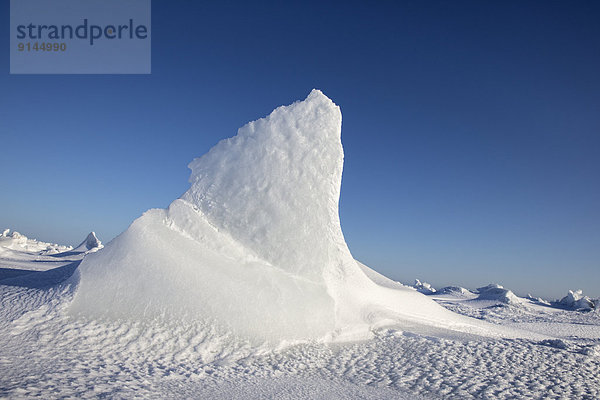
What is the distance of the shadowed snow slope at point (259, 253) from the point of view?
550 cm

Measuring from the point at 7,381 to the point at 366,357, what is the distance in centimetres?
430

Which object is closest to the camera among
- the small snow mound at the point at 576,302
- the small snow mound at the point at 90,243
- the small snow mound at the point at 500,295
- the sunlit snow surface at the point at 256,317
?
the sunlit snow surface at the point at 256,317

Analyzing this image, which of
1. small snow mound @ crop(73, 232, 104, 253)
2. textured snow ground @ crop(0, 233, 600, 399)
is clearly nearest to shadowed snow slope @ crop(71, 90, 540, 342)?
textured snow ground @ crop(0, 233, 600, 399)

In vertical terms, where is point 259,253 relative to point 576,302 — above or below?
above

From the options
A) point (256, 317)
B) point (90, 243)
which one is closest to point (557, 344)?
point (256, 317)

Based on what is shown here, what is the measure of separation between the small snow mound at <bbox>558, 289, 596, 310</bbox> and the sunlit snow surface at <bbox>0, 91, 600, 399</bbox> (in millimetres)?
16444

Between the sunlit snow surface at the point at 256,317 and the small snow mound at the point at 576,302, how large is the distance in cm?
1644

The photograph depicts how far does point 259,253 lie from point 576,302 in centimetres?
2160

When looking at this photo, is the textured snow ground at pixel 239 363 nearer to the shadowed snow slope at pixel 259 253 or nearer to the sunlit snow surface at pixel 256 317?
the sunlit snow surface at pixel 256 317

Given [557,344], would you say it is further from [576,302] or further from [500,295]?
[576,302]

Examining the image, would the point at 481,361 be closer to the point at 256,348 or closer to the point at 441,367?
the point at 441,367

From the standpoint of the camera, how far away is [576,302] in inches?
762

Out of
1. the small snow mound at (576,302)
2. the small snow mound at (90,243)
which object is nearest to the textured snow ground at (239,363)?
the small snow mound at (576,302)

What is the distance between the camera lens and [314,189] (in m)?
6.45
